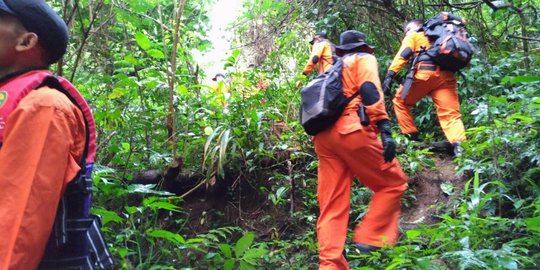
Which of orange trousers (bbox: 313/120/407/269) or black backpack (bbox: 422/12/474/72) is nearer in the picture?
orange trousers (bbox: 313/120/407/269)

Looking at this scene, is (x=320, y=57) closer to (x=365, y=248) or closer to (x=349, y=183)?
(x=349, y=183)

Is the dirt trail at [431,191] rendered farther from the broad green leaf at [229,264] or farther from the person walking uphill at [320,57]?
the person walking uphill at [320,57]

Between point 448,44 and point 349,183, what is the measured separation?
112 inches

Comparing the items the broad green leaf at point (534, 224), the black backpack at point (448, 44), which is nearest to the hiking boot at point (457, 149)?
the black backpack at point (448, 44)

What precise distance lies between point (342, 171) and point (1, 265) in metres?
2.90

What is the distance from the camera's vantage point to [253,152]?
17.9 feet

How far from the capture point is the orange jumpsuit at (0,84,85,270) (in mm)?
1302

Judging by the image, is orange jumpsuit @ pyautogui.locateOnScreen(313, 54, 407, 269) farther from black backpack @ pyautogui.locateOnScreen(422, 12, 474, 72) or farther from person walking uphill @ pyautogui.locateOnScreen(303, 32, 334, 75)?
person walking uphill @ pyautogui.locateOnScreen(303, 32, 334, 75)

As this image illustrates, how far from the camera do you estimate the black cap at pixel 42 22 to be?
1537 mm

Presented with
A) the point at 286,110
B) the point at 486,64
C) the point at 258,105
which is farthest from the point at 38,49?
the point at 486,64

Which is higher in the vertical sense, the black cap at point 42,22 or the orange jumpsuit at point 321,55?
the black cap at point 42,22

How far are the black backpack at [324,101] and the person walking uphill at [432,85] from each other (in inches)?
91.2

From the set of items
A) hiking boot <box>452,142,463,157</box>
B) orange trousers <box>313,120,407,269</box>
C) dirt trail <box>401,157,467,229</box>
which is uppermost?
orange trousers <box>313,120,407,269</box>

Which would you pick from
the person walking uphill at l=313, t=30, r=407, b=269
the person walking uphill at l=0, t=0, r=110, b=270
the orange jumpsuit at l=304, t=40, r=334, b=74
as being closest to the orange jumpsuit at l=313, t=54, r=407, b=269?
the person walking uphill at l=313, t=30, r=407, b=269
